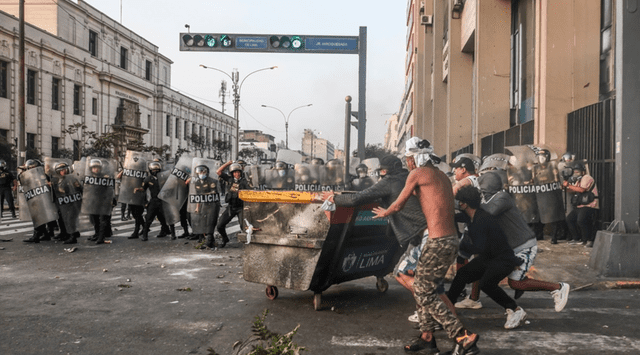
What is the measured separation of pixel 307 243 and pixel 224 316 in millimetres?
1166

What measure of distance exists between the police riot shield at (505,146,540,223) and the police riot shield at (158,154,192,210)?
720cm

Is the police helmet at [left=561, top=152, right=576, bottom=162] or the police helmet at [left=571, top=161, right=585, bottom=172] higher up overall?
the police helmet at [left=561, top=152, right=576, bottom=162]

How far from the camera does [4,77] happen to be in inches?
1282

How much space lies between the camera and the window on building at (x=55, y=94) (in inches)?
1494

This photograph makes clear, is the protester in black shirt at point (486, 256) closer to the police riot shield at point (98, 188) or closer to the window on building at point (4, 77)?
the police riot shield at point (98, 188)

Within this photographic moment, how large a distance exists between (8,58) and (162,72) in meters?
30.1

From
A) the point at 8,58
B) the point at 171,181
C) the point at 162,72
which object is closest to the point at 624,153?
the point at 171,181

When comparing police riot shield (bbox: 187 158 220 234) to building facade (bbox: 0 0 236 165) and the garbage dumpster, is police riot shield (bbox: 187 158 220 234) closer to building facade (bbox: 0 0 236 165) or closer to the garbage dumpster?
the garbage dumpster

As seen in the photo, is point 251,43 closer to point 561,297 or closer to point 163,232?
point 163,232

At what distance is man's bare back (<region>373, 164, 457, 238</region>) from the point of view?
4.70 m

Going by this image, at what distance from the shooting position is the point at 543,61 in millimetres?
12922

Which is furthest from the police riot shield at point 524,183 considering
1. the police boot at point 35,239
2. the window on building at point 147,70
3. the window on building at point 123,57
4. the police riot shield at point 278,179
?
the window on building at point 147,70

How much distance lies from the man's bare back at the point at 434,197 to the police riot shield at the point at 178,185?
9.30 meters

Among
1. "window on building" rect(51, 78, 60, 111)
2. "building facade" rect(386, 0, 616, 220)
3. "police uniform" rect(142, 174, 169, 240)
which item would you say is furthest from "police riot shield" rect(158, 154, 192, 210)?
"window on building" rect(51, 78, 60, 111)
